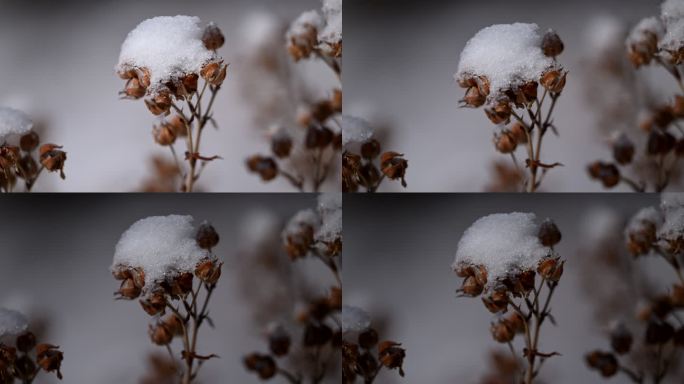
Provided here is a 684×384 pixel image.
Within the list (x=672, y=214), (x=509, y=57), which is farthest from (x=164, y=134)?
(x=672, y=214)

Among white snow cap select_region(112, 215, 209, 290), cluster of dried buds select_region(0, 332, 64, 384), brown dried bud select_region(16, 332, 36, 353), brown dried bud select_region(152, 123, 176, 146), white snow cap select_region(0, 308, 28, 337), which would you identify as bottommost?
cluster of dried buds select_region(0, 332, 64, 384)

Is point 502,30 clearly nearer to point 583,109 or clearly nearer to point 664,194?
point 583,109

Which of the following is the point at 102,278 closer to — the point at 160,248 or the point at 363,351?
the point at 160,248

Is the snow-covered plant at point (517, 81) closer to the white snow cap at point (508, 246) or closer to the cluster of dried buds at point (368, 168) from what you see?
the white snow cap at point (508, 246)

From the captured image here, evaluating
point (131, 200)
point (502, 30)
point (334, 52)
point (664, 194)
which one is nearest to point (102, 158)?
point (131, 200)

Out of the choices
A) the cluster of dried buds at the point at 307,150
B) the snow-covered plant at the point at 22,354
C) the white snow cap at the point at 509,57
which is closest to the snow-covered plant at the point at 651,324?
Result: the white snow cap at the point at 509,57

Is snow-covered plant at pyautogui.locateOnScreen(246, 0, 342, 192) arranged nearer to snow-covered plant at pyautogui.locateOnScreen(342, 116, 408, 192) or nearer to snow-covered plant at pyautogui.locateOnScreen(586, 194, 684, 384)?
snow-covered plant at pyautogui.locateOnScreen(342, 116, 408, 192)

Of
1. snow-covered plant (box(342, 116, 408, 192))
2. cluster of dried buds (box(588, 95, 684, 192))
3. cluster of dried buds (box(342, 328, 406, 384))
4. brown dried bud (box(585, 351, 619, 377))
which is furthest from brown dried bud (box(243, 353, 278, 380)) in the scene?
cluster of dried buds (box(588, 95, 684, 192))
